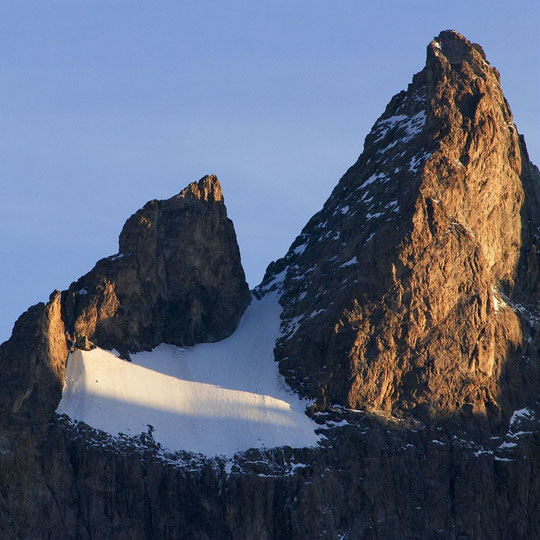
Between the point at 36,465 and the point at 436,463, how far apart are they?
4385 centimetres

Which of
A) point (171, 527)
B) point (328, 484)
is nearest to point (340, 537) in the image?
point (328, 484)

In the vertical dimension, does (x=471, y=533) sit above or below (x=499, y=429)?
below

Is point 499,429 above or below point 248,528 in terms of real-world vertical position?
above

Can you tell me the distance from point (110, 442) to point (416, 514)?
3446 centimetres

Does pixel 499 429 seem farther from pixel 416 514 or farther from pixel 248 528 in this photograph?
pixel 248 528

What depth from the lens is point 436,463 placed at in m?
196

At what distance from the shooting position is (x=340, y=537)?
18962 centimetres

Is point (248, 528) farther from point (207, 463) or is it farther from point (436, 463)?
point (436, 463)

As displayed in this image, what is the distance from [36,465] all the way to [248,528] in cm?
2399

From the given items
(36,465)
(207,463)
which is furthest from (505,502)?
(36,465)

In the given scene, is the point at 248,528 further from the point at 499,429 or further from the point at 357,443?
the point at 499,429

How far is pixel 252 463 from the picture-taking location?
641 feet

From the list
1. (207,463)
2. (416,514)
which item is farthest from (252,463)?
(416,514)

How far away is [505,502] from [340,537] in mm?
19436
